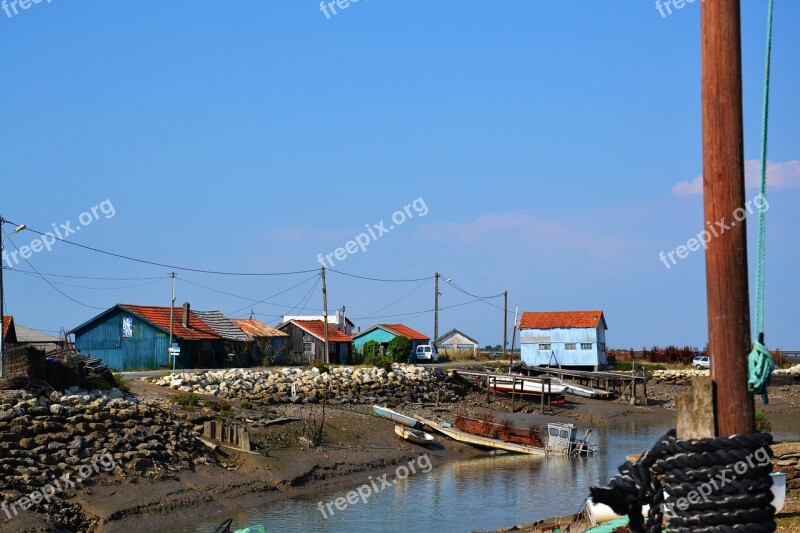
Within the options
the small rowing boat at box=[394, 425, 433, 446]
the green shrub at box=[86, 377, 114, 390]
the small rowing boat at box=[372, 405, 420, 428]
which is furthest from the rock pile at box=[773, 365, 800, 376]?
the green shrub at box=[86, 377, 114, 390]

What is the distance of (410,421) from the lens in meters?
35.5

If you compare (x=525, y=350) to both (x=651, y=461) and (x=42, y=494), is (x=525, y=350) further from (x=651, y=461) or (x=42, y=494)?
(x=651, y=461)

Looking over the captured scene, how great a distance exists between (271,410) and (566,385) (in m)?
28.4

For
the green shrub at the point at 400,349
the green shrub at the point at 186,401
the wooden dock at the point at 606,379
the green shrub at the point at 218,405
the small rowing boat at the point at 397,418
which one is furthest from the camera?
the green shrub at the point at 400,349

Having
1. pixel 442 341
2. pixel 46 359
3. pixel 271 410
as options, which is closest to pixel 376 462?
pixel 271 410

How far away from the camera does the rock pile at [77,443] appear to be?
65.9ft

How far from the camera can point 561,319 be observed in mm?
71438

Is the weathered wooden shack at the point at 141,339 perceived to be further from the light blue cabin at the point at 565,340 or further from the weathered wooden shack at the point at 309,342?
the light blue cabin at the point at 565,340

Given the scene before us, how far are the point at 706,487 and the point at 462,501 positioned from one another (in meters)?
21.0

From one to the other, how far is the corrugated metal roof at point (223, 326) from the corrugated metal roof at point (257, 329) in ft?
5.15

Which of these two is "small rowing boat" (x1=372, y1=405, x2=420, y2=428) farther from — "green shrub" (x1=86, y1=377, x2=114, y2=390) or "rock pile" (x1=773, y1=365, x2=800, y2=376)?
"rock pile" (x1=773, y1=365, x2=800, y2=376)

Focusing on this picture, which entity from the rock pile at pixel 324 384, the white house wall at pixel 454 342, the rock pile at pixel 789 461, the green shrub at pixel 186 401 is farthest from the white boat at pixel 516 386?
the rock pile at pixel 789 461
